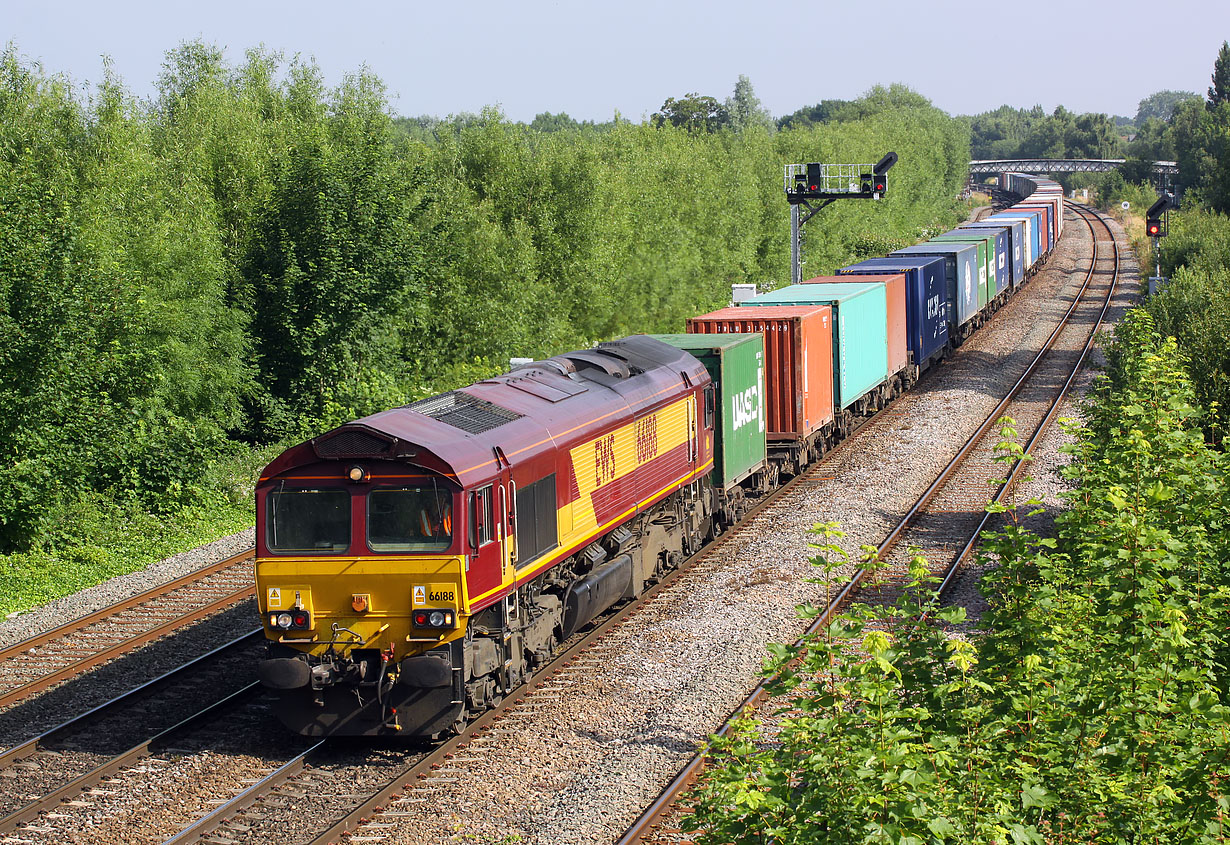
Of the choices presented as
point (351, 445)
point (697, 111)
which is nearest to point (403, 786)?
point (351, 445)

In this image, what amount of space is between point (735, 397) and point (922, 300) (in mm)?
15633

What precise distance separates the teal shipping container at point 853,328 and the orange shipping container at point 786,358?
1735 millimetres

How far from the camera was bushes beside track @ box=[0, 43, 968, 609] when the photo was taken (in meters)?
23.5

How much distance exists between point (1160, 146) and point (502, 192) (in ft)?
392

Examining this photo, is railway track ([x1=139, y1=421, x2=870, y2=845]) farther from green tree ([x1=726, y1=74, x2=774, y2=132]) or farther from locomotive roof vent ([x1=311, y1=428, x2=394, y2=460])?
green tree ([x1=726, y1=74, x2=774, y2=132])

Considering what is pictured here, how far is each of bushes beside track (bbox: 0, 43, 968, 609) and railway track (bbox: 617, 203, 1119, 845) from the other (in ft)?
43.2

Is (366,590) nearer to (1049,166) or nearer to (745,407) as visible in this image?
(745,407)

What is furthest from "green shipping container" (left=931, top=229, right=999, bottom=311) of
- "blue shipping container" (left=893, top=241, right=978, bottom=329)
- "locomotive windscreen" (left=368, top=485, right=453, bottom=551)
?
"locomotive windscreen" (left=368, top=485, right=453, bottom=551)

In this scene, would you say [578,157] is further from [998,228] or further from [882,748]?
[882,748]

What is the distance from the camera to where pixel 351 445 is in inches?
495

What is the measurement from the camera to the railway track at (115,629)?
15867mm

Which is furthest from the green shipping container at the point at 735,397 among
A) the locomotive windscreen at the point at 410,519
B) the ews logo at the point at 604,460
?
the locomotive windscreen at the point at 410,519

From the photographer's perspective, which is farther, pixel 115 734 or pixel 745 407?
pixel 745 407

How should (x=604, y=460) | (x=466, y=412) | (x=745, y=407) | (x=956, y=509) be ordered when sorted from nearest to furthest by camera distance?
(x=466, y=412), (x=604, y=460), (x=745, y=407), (x=956, y=509)
